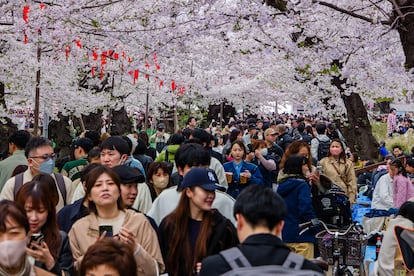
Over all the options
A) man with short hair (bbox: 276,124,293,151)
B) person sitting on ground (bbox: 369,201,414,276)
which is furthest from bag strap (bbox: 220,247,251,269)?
man with short hair (bbox: 276,124,293,151)

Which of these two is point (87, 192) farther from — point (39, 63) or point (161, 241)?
point (39, 63)

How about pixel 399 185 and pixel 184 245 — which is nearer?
pixel 184 245

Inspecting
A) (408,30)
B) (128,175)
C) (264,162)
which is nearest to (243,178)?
(264,162)

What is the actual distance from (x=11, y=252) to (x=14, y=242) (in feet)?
0.21

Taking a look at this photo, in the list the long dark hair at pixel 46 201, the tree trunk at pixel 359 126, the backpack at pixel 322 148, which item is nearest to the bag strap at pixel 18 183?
the long dark hair at pixel 46 201

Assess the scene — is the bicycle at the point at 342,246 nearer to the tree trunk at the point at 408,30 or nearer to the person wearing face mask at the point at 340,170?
the tree trunk at the point at 408,30

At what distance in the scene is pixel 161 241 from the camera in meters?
4.84

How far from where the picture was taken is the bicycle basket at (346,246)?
7.29 metres

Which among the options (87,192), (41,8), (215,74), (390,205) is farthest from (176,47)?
(215,74)

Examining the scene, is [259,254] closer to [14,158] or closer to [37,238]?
[37,238]

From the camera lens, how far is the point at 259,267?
319 cm

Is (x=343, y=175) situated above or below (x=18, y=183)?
below

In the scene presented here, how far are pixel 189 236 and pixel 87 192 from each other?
784 millimetres

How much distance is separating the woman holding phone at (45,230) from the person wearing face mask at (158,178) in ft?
9.32
